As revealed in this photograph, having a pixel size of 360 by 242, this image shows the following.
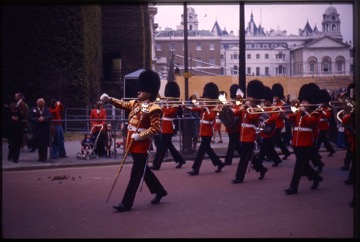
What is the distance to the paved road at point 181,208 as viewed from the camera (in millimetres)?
6266

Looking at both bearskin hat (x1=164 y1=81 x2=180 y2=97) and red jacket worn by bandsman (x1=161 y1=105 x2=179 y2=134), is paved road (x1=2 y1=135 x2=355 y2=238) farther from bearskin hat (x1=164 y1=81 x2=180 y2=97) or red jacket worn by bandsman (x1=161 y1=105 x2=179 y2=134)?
bearskin hat (x1=164 y1=81 x2=180 y2=97)

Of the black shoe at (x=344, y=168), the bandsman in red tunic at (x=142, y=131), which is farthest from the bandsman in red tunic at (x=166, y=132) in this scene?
the black shoe at (x=344, y=168)

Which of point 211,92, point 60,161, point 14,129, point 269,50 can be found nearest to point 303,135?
point 211,92

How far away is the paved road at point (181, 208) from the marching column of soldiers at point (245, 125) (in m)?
0.28

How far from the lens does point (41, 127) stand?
12.1 metres

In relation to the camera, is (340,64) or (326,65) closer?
(340,64)

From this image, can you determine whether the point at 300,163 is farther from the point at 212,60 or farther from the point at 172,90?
the point at 212,60

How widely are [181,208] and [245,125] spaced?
2.67m

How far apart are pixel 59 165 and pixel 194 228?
20.0 feet

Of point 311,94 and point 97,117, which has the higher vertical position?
point 311,94

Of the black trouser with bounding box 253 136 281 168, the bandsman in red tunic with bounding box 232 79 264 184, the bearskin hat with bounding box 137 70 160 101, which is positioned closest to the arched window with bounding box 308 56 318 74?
the black trouser with bounding box 253 136 281 168

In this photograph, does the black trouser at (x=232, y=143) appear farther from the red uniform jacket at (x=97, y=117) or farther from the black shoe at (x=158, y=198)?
the black shoe at (x=158, y=198)

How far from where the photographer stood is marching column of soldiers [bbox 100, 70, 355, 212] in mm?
7484

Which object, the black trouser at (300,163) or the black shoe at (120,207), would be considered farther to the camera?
the black trouser at (300,163)
